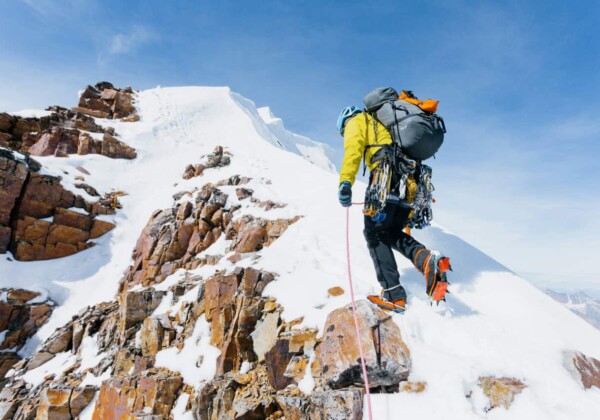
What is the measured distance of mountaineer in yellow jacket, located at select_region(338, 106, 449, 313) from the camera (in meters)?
4.69

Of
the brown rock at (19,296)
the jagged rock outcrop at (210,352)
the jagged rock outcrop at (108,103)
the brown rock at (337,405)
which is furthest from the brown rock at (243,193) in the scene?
the jagged rock outcrop at (108,103)

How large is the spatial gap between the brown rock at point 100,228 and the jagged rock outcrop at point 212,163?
15.3ft

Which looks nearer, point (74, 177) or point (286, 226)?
point (286, 226)

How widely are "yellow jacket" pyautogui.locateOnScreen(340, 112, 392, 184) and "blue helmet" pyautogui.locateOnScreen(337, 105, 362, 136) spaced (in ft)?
0.61

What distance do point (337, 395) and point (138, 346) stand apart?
18.2 feet

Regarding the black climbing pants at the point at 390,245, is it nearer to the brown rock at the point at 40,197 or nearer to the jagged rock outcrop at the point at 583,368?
the jagged rock outcrop at the point at 583,368

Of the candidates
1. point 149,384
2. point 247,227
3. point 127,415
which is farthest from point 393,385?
point 247,227

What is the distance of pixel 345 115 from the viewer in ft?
17.5

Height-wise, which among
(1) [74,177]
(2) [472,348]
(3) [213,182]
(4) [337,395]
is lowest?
(4) [337,395]

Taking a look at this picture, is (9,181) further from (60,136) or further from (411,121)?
(411,121)

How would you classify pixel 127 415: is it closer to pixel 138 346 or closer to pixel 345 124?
pixel 138 346

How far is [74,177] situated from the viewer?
17141 millimetres

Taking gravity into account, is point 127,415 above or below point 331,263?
below

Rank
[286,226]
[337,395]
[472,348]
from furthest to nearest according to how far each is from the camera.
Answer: [286,226] → [472,348] → [337,395]
